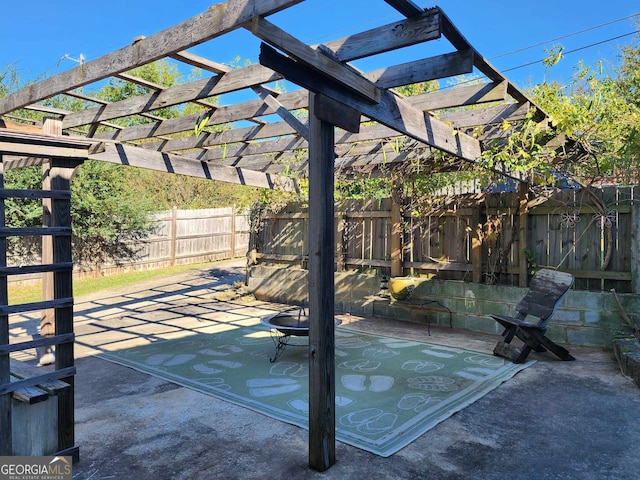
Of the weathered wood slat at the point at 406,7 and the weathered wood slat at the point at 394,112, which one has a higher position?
the weathered wood slat at the point at 406,7

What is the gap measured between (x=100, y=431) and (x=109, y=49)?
2.85 metres

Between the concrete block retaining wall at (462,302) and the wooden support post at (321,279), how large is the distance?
4.33 metres

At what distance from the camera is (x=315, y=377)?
9.66ft

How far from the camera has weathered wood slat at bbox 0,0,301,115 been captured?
2.17 metres

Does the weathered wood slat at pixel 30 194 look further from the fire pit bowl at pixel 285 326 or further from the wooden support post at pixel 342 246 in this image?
the wooden support post at pixel 342 246

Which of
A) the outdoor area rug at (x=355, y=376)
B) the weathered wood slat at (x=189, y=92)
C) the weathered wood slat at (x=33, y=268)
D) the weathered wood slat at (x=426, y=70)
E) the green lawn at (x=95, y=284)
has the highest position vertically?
the weathered wood slat at (x=189, y=92)

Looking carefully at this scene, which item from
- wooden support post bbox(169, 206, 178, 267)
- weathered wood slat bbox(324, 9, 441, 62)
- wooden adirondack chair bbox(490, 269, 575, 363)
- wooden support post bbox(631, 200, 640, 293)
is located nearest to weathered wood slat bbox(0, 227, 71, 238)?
weathered wood slat bbox(324, 9, 441, 62)

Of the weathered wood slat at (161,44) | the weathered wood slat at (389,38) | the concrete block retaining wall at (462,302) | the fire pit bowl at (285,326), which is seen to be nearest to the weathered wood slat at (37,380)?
the weathered wood slat at (161,44)

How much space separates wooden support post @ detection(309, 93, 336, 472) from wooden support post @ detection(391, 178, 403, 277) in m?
4.81

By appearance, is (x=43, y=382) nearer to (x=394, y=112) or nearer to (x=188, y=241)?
(x=394, y=112)

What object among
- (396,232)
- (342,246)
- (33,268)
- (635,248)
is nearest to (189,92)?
(33,268)

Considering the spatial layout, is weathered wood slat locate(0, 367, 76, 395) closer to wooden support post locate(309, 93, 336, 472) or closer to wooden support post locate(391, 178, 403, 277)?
wooden support post locate(309, 93, 336, 472)

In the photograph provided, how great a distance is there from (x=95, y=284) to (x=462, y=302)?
9284mm

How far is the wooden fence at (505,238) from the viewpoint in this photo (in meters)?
5.78
